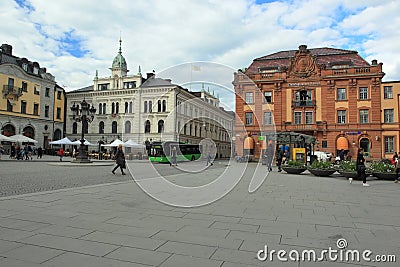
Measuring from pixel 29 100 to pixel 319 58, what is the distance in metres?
48.8

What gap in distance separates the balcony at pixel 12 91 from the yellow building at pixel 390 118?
5449 centimetres

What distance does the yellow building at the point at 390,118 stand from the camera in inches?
1601

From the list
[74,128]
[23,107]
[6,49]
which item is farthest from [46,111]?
[6,49]

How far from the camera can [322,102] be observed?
145 ft

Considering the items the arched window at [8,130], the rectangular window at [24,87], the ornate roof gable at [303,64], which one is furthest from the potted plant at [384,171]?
the rectangular window at [24,87]

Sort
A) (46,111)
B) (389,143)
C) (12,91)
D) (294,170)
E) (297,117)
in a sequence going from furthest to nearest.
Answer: (46,111)
(12,91)
(297,117)
(389,143)
(294,170)

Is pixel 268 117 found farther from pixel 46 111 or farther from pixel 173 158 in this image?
pixel 46 111

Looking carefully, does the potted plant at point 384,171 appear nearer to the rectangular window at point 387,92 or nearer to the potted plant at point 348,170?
the potted plant at point 348,170

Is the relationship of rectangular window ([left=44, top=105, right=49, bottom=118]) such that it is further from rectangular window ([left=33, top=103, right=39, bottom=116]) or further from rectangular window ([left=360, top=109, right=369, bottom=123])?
rectangular window ([left=360, top=109, right=369, bottom=123])

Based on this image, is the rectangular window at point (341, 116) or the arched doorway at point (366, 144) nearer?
the arched doorway at point (366, 144)

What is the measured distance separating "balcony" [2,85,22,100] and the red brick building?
118ft

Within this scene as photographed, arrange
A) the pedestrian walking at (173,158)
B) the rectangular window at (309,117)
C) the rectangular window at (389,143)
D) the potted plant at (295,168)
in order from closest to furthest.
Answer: the potted plant at (295,168) → the pedestrian walking at (173,158) → the rectangular window at (389,143) → the rectangular window at (309,117)

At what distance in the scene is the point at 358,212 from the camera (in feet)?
25.7

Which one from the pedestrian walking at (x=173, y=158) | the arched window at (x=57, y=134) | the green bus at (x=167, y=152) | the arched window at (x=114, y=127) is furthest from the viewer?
the arched window at (x=57, y=134)
